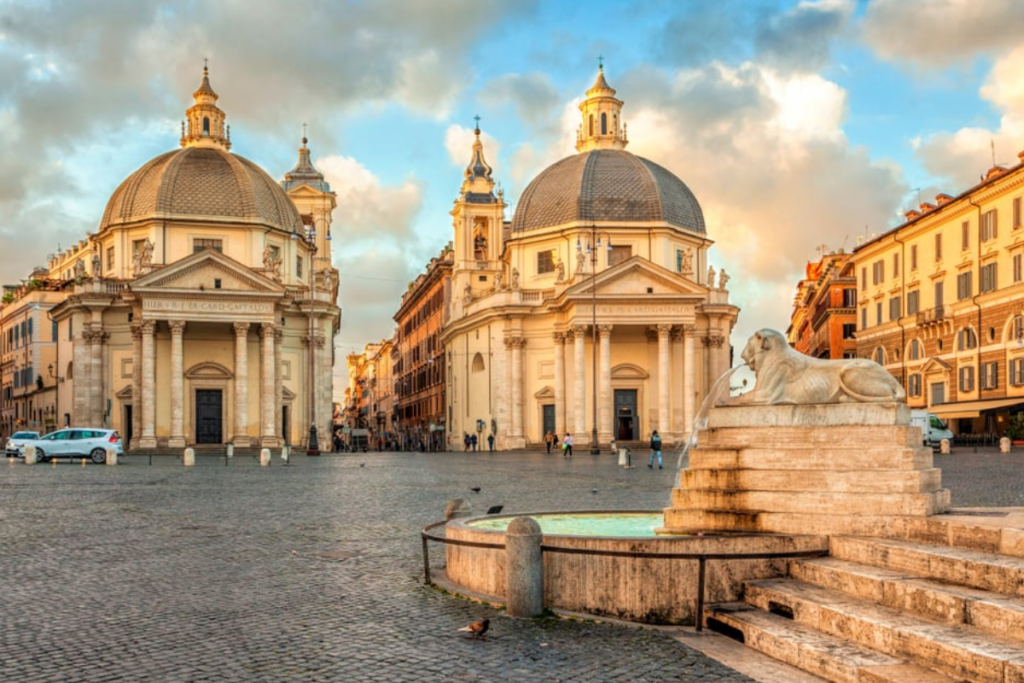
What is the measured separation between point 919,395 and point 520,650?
5992 cm

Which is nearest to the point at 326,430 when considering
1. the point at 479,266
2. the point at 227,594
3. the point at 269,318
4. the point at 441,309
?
the point at 269,318

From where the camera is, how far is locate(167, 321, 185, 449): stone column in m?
56.6

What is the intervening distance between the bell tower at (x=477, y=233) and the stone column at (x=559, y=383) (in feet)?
44.0

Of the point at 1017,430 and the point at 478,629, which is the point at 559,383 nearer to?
the point at 1017,430

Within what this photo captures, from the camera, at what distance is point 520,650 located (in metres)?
8.54

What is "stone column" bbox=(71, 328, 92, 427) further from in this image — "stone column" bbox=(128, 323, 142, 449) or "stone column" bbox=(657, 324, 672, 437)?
"stone column" bbox=(657, 324, 672, 437)

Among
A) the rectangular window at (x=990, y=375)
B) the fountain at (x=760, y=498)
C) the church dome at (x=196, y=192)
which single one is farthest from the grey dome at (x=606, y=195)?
the fountain at (x=760, y=498)

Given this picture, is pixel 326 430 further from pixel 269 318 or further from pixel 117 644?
pixel 117 644

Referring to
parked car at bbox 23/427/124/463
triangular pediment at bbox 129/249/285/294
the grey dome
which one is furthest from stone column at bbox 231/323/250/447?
the grey dome

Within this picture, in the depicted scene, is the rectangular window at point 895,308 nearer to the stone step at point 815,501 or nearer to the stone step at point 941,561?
the stone step at point 815,501

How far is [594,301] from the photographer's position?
5838cm

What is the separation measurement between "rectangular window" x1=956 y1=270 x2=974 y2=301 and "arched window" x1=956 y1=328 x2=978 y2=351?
172 cm

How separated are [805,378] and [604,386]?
162 feet

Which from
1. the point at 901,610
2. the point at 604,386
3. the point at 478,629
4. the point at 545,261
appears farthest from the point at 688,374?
the point at 901,610
